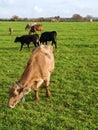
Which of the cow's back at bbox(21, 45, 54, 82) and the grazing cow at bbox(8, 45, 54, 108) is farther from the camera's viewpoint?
the cow's back at bbox(21, 45, 54, 82)

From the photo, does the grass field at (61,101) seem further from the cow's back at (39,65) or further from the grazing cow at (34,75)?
the cow's back at (39,65)

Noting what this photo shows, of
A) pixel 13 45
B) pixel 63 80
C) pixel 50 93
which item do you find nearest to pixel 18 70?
pixel 63 80

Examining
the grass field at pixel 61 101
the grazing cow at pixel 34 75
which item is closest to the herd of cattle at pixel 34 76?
the grazing cow at pixel 34 75

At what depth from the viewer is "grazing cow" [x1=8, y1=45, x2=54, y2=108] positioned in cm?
755

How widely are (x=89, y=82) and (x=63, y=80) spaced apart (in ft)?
3.42

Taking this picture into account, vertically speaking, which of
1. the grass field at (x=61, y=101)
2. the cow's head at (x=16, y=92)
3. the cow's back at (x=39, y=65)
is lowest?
the grass field at (x=61, y=101)

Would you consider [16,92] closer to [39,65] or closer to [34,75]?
[34,75]

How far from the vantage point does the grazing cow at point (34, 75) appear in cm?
755

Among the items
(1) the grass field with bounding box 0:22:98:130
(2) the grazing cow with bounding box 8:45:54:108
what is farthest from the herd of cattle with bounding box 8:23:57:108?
(1) the grass field with bounding box 0:22:98:130

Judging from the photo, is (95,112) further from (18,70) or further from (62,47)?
(62,47)

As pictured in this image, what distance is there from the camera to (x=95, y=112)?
8.14 metres

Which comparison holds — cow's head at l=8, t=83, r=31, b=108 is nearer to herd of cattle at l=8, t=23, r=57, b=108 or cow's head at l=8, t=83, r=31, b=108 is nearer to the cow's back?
herd of cattle at l=8, t=23, r=57, b=108

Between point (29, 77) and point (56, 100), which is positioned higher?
point (29, 77)

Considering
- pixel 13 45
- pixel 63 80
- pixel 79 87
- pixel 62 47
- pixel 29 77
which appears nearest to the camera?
pixel 29 77
